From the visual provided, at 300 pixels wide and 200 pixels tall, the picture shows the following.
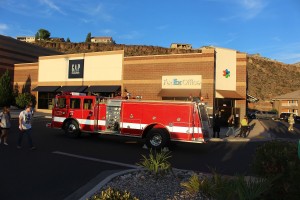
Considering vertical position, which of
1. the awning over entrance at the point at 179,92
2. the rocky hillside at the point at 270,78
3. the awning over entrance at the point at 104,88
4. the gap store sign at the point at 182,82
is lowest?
the awning over entrance at the point at 179,92

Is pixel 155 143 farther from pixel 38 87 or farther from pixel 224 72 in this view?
pixel 38 87

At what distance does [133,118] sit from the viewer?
1562cm

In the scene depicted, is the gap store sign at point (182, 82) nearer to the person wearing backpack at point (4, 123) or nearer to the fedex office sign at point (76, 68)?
the fedex office sign at point (76, 68)

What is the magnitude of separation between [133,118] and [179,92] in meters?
15.6

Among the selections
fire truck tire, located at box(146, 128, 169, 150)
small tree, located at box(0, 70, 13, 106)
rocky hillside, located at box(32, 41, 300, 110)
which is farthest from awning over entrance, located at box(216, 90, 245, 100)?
rocky hillside, located at box(32, 41, 300, 110)

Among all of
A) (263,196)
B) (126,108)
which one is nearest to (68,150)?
(126,108)

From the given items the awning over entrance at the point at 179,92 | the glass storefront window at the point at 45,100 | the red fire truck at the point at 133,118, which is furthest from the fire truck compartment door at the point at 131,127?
the glass storefront window at the point at 45,100

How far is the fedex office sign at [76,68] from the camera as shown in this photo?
37281 millimetres

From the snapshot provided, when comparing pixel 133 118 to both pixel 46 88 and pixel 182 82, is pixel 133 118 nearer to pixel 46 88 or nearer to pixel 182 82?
pixel 182 82

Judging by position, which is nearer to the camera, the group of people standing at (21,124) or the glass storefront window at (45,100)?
the group of people standing at (21,124)

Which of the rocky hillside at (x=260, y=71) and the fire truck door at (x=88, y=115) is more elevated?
the rocky hillside at (x=260, y=71)

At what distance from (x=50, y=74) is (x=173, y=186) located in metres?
36.0

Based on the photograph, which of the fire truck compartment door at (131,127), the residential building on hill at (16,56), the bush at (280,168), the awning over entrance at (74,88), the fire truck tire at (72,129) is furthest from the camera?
the residential building on hill at (16,56)

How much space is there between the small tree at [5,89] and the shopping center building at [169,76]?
672 centimetres
